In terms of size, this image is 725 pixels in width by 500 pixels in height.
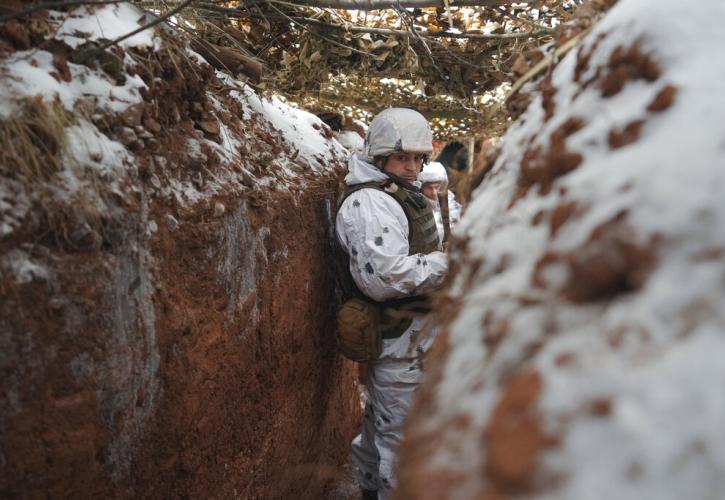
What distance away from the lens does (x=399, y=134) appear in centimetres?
349

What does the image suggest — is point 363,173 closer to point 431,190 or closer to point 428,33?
point 428,33

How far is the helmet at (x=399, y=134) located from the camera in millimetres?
3498

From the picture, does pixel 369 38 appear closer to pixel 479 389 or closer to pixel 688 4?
pixel 688 4

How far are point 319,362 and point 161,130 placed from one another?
1.90 metres

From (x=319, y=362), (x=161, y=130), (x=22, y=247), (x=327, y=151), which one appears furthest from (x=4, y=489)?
(x=327, y=151)

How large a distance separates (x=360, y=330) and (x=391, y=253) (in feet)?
1.67

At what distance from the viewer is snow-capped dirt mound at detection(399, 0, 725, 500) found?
2.38ft

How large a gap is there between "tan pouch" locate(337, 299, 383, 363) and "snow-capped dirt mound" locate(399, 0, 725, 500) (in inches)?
79.5

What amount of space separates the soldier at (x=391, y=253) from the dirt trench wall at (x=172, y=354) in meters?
0.36

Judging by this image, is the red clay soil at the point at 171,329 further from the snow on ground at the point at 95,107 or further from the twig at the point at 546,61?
the twig at the point at 546,61

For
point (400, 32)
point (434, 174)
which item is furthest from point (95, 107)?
point (434, 174)

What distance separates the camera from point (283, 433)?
3287mm

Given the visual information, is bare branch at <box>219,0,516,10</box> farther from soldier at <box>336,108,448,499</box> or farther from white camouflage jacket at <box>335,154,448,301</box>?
white camouflage jacket at <box>335,154,448,301</box>

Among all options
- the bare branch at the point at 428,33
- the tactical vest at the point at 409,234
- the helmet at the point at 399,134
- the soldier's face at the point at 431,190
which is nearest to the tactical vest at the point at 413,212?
the tactical vest at the point at 409,234
